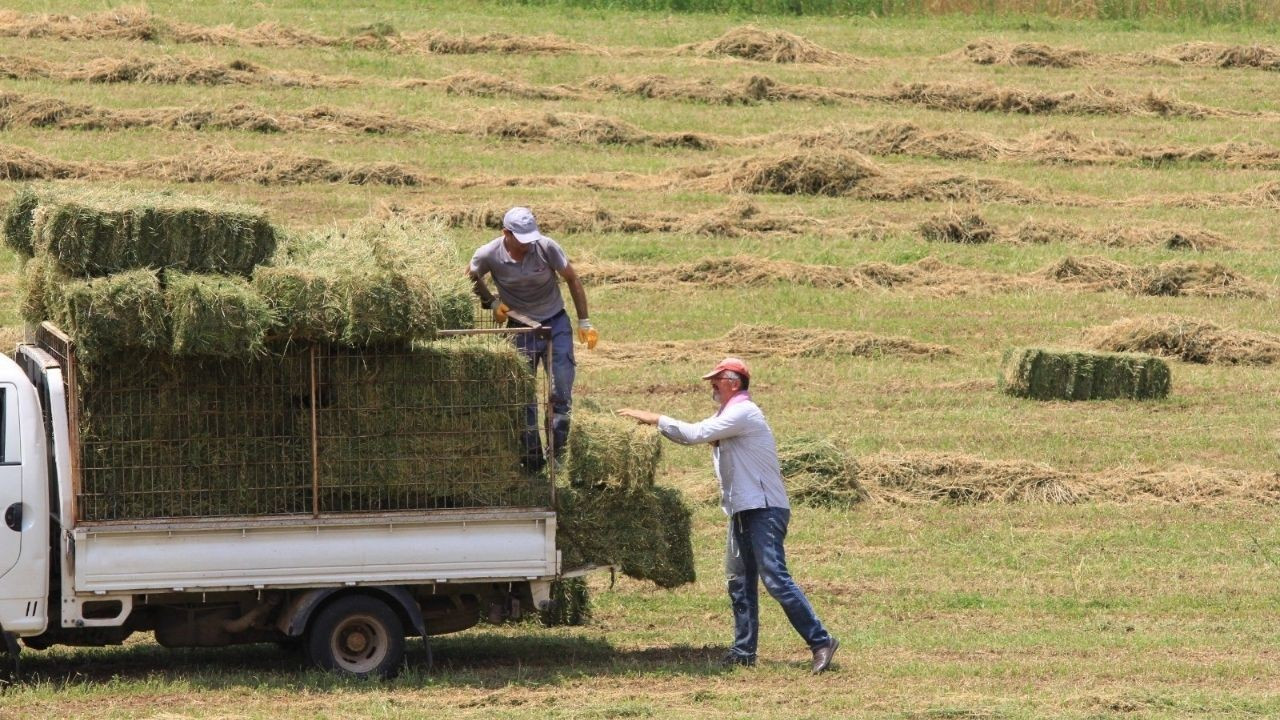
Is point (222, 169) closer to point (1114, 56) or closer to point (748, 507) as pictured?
point (748, 507)

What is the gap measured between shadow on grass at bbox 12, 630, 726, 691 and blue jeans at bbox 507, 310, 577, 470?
1.41m

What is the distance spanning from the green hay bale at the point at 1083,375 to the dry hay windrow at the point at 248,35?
17.6 meters

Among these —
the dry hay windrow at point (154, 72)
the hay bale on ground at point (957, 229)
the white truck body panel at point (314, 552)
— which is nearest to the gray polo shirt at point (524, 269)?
the white truck body panel at point (314, 552)

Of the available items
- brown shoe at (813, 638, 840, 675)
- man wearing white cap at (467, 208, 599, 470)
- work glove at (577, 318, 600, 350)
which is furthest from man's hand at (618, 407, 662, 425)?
brown shoe at (813, 638, 840, 675)

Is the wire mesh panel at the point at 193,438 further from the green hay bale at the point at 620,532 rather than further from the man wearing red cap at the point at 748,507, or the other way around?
the man wearing red cap at the point at 748,507

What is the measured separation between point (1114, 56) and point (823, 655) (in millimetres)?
29111

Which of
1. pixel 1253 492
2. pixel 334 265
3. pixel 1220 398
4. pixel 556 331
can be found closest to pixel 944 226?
pixel 1220 398

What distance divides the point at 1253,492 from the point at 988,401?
12.5 ft

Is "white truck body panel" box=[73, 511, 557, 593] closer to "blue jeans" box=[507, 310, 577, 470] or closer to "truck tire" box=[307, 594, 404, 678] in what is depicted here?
"truck tire" box=[307, 594, 404, 678]

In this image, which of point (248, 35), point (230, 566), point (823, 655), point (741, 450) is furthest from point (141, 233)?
→ point (248, 35)

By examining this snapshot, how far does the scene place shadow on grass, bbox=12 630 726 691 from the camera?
460 inches

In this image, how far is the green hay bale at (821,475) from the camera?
17188mm

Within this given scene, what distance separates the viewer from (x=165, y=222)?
11.5 metres

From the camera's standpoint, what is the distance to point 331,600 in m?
11.7
